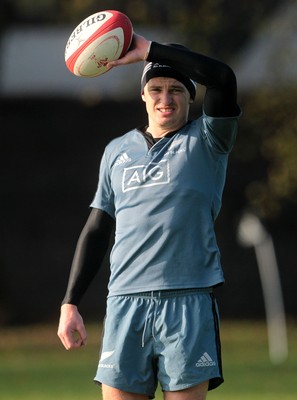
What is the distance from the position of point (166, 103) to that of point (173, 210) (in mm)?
490

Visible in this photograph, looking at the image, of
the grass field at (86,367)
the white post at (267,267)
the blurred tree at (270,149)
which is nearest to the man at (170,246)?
the grass field at (86,367)

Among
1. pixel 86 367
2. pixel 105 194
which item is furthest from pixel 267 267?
pixel 105 194

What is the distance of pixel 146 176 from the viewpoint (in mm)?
5828

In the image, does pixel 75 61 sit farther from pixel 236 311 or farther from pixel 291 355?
pixel 236 311

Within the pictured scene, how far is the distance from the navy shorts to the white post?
502 inches

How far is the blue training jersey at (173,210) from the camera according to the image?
18.8ft

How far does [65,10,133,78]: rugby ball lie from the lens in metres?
5.82

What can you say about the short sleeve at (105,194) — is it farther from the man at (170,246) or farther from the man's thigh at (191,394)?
the man's thigh at (191,394)

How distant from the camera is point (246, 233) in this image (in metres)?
19.0

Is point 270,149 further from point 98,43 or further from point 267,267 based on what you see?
point 98,43

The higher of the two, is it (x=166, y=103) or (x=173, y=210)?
(x=166, y=103)

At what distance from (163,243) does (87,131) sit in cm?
1531

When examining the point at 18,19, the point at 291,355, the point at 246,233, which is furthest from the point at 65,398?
the point at 18,19

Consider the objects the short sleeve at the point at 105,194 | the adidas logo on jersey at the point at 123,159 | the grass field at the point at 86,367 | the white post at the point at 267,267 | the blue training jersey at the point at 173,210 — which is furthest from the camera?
the white post at the point at 267,267
